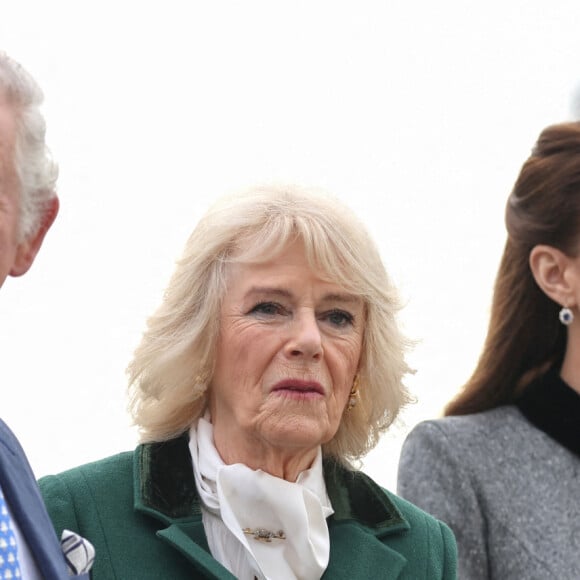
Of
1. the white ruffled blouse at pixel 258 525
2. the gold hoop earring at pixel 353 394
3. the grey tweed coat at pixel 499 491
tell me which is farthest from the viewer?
the grey tweed coat at pixel 499 491

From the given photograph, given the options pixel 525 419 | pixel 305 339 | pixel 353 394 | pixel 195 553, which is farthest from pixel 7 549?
pixel 525 419

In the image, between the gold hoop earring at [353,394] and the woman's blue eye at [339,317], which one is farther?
the gold hoop earring at [353,394]

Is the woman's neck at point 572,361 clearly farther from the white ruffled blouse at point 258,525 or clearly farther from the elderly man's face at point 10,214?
the elderly man's face at point 10,214

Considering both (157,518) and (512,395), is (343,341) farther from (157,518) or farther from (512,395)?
(512,395)

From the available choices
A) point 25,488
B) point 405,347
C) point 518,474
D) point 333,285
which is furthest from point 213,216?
point 518,474

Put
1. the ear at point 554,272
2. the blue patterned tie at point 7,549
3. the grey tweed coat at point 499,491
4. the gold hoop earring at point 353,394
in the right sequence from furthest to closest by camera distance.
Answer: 1. the ear at point 554,272
2. the grey tweed coat at point 499,491
3. the gold hoop earring at point 353,394
4. the blue patterned tie at point 7,549

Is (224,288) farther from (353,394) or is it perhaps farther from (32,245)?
(32,245)

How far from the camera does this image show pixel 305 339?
3332 mm

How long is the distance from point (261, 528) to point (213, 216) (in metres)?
0.77

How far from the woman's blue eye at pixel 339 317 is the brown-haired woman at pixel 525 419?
72cm

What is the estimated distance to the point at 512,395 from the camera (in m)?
4.23

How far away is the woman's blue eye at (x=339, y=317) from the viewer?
11.3 ft

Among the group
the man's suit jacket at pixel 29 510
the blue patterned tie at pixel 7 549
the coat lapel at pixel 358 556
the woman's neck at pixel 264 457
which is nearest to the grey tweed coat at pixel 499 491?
the coat lapel at pixel 358 556

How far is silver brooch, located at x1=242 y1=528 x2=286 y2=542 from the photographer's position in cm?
333
